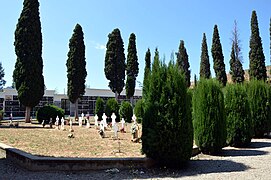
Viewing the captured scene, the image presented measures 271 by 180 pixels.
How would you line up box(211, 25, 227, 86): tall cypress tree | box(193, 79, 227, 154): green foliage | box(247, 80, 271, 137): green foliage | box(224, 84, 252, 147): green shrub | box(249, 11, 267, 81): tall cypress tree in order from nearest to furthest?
box(193, 79, 227, 154): green foliage → box(224, 84, 252, 147): green shrub → box(247, 80, 271, 137): green foliage → box(249, 11, 267, 81): tall cypress tree → box(211, 25, 227, 86): tall cypress tree

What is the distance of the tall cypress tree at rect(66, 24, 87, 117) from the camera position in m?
28.4

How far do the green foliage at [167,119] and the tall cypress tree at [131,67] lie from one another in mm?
26976

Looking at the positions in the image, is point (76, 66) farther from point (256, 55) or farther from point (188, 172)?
point (188, 172)

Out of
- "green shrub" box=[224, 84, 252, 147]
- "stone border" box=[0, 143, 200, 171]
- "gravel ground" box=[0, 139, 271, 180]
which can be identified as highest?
"green shrub" box=[224, 84, 252, 147]

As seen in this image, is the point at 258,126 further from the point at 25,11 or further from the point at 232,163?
the point at 25,11

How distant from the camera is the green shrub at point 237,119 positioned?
10.3m

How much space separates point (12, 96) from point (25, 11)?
13.7 m

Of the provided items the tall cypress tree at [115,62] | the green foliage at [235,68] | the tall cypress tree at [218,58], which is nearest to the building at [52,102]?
the tall cypress tree at [115,62]

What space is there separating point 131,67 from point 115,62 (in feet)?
8.24

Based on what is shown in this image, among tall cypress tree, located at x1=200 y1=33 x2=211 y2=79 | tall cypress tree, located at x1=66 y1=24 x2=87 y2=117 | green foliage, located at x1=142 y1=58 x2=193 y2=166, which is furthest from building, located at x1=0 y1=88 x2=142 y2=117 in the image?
green foliage, located at x1=142 y1=58 x2=193 y2=166

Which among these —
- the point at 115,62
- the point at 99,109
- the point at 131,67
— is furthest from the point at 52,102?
the point at 99,109

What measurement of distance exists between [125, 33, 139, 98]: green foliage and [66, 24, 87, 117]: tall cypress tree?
6.78 m

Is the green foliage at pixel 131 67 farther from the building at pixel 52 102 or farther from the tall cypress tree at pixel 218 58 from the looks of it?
the tall cypress tree at pixel 218 58

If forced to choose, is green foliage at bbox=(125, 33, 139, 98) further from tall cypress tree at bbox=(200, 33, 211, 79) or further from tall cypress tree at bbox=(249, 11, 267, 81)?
tall cypress tree at bbox=(249, 11, 267, 81)
